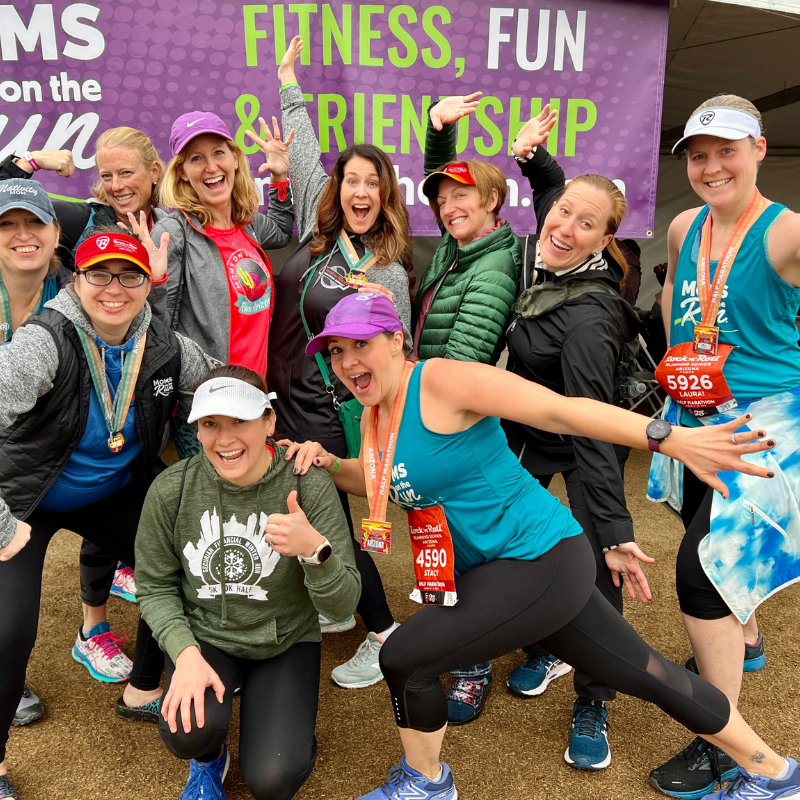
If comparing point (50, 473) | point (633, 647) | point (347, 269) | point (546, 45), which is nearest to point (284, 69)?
point (347, 269)

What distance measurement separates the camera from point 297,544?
196cm

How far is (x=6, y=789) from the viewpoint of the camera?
2271 millimetres

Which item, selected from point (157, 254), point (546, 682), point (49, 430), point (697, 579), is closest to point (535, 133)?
point (157, 254)

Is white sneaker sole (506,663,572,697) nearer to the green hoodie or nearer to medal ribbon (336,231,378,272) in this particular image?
the green hoodie

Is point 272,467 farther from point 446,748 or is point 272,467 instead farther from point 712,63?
point 712,63

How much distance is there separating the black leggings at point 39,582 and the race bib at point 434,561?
1.11m

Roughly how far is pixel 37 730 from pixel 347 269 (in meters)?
2.19

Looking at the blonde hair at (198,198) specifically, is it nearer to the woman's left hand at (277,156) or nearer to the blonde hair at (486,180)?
the woman's left hand at (277,156)

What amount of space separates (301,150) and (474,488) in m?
2.12

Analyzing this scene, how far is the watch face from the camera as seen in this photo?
1.69 meters

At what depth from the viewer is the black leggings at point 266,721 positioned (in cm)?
207

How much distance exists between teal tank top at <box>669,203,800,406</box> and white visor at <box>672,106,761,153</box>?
273mm

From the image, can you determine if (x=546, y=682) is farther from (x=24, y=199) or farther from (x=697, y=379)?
(x=24, y=199)

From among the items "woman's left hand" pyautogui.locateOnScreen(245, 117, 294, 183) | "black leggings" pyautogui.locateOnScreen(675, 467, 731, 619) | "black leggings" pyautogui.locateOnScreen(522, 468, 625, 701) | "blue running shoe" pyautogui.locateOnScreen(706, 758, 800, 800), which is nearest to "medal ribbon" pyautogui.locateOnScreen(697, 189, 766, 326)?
"black leggings" pyautogui.locateOnScreen(675, 467, 731, 619)
